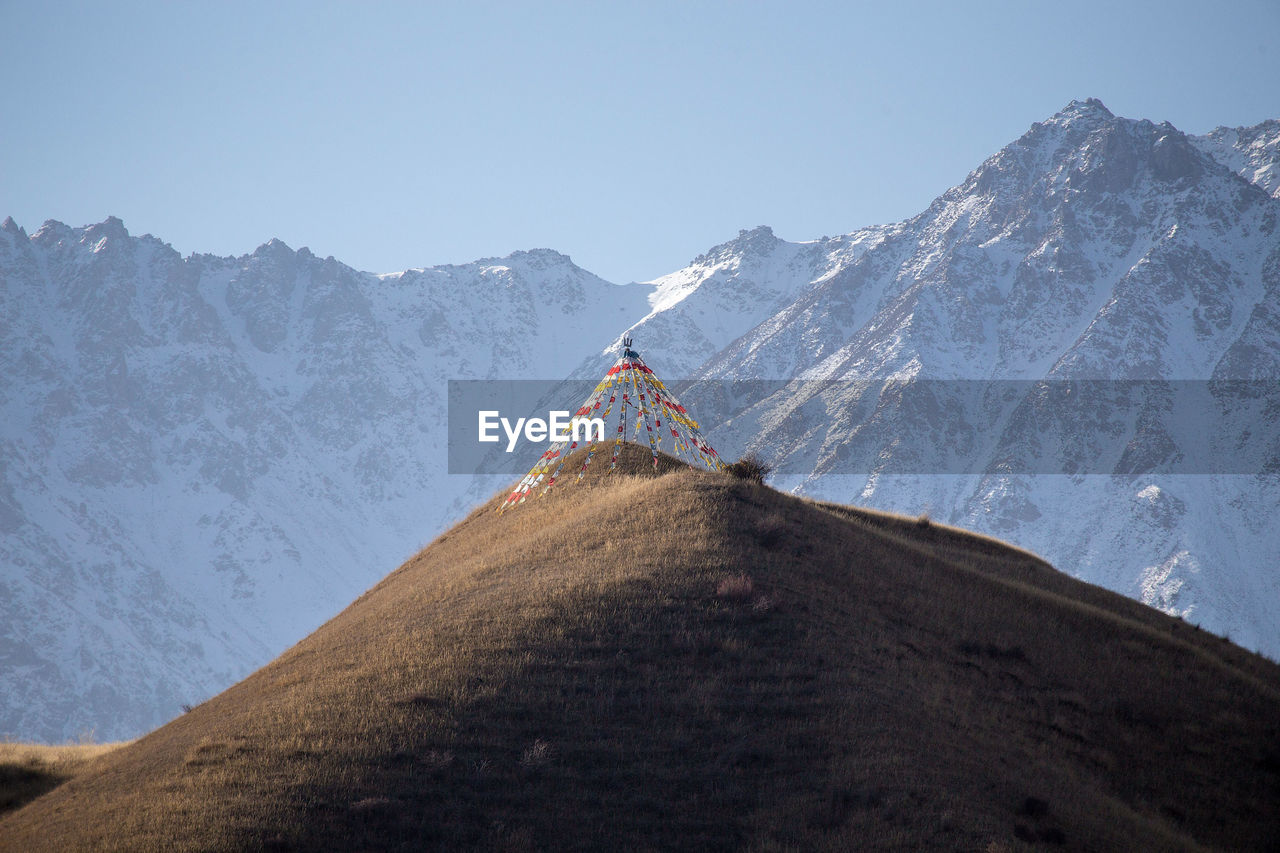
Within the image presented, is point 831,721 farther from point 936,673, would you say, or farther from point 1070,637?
point 1070,637

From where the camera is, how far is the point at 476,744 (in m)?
23.6

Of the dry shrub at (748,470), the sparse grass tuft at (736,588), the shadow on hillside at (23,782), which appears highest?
the dry shrub at (748,470)

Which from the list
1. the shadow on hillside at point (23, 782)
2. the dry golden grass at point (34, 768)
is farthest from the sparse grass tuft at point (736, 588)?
the shadow on hillside at point (23, 782)

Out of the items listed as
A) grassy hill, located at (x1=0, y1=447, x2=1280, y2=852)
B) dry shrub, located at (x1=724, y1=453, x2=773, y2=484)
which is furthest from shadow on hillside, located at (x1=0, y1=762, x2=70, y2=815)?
dry shrub, located at (x1=724, y1=453, x2=773, y2=484)

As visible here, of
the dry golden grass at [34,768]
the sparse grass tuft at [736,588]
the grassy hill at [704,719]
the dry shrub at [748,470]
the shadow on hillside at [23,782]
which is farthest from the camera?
the dry shrub at [748,470]

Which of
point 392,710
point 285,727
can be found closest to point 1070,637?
point 392,710

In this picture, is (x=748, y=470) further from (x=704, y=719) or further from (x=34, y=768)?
(x=34, y=768)

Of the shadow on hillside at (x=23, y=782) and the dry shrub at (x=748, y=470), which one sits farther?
the dry shrub at (x=748, y=470)

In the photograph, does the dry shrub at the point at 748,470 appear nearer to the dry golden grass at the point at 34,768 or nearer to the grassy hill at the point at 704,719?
the grassy hill at the point at 704,719

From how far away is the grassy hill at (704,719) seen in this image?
2117cm

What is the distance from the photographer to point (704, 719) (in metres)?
24.8

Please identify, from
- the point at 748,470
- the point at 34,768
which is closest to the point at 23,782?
the point at 34,768

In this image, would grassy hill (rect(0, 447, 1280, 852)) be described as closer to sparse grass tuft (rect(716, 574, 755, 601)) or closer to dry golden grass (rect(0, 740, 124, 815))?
sparse grass tuft (rect(716, 574, 755, 601))

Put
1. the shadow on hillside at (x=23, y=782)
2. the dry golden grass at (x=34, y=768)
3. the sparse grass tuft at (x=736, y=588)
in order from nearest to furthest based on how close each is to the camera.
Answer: the shadow on hillside at (x=23, y=782) < the dry golden grass at (x=34, y=768) < the sparse grass tuft at (x=736, y=588)
